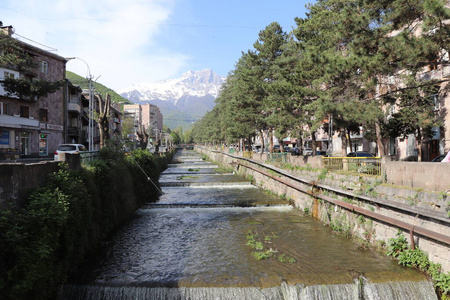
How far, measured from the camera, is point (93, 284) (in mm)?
8633

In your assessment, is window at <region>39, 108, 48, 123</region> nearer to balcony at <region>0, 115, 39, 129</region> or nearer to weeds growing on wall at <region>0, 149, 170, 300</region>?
balcony at <region>0, 115, 39, 129</region>

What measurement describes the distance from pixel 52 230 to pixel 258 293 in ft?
18.9

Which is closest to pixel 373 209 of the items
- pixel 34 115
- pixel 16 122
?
pixel 16 122

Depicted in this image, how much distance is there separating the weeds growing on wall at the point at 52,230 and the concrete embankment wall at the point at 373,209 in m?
10.6

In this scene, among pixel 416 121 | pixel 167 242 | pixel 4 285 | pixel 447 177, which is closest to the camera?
pixel 4 285

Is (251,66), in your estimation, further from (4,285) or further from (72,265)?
(4,285)

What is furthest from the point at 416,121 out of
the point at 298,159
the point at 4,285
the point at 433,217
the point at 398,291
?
the point at 4,285

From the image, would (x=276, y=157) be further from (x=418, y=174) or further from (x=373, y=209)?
(x=418, y=174)

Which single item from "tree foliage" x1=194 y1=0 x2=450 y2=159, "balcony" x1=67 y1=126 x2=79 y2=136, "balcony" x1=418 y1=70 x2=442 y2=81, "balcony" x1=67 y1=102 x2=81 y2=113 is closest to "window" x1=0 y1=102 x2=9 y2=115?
"balcony" x1=67 y1=102 x2=81 y2=113

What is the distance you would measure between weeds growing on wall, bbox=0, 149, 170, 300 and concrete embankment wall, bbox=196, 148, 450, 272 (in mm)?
10634

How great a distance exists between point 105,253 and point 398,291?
389 inches

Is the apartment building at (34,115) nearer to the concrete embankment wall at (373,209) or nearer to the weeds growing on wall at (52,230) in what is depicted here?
the weeds growing on wall at (52,230)

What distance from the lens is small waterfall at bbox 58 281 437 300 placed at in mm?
8242

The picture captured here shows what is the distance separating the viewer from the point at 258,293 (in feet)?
27.2
